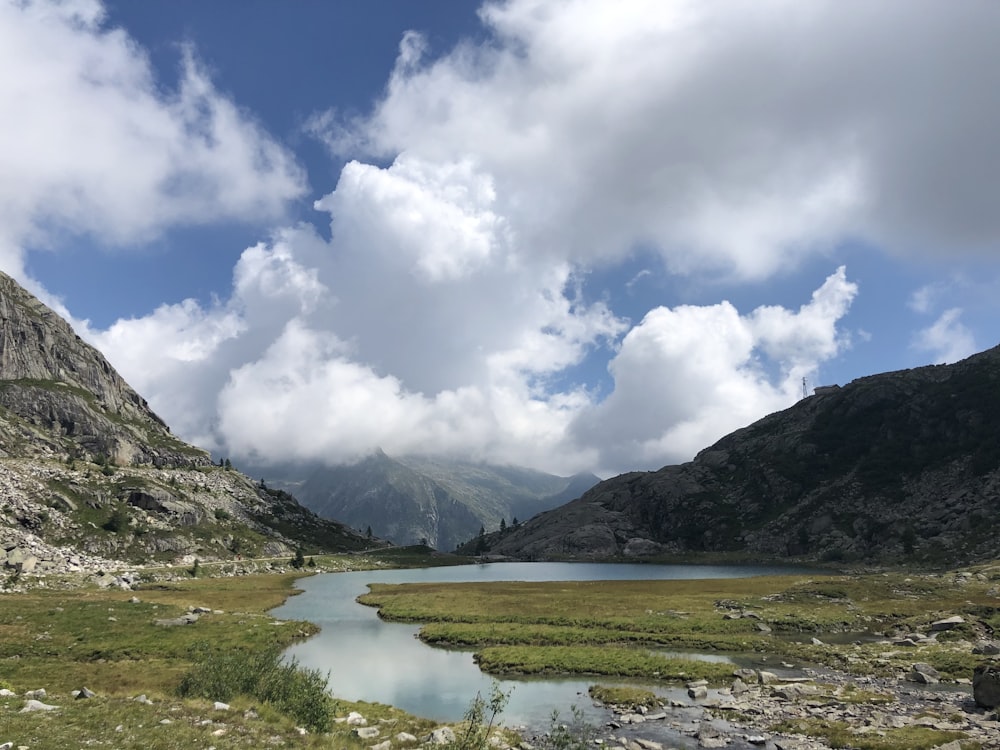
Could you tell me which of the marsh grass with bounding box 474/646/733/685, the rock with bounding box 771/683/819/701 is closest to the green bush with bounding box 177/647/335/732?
the marsh grass with bounding box 474/646/733/685

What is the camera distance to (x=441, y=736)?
28.8 m

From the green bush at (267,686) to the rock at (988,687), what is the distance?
37678 millimetres

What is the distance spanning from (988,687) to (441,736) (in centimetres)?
3242

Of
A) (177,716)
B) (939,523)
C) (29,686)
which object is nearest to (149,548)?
(29,686)

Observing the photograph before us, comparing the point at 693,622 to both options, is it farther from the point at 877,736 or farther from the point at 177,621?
the point at 177,621

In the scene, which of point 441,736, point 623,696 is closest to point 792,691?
point 623,696

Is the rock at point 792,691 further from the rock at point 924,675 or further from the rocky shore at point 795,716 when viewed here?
the rock at point 924,675

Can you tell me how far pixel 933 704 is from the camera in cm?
3622

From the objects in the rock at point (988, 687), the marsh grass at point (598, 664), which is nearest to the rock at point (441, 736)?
the marsh grass at point (598, 664)

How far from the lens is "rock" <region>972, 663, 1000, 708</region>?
34.0m

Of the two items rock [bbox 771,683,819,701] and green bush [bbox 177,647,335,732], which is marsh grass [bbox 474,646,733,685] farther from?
green bush [bbox 177,647,335,732]

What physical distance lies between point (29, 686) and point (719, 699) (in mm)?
42928

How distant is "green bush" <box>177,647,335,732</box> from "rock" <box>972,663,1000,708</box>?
124ft

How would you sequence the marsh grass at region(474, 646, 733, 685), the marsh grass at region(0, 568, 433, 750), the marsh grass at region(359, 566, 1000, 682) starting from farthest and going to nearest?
the marsh grass at region(359, 566, 1000, 682)
the marsh grass at region(474, 646, 733, 685)
the marsh grass at region(0, 568, 433, 750)
